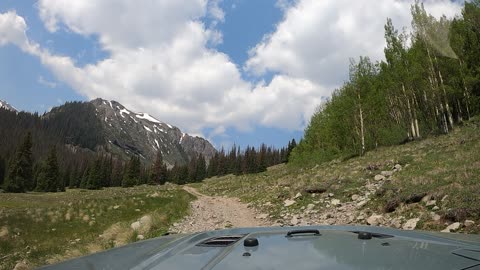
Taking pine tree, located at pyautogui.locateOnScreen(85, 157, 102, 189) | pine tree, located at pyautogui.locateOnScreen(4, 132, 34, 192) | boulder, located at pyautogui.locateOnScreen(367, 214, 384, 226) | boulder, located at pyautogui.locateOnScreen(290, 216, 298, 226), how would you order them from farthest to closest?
1. pine tree, located at pyautogui.locateOnScreen(85, 157, 102, 189)
2. pine tree, located at pyautogui.locateOnScreen(4, 132, 34, 192)
3. boulder, located at pyautogui.locateOnScreen(290, 216, 298, 226)
4. boulder, located at pyautogui.locateOnScreen(367, 214, 384, 226)

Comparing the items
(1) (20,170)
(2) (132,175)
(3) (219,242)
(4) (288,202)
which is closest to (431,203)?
(4) (288,202)

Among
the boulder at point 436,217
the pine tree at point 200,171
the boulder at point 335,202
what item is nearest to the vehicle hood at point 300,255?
the boulder at point 436,217

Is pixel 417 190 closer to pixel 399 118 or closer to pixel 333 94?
pixel 333 94

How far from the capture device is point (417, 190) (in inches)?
474

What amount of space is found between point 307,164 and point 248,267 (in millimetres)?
42542

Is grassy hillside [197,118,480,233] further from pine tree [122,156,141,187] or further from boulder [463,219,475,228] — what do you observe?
pine tree [122,156,141,187]

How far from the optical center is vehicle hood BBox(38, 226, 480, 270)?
1.92 metres

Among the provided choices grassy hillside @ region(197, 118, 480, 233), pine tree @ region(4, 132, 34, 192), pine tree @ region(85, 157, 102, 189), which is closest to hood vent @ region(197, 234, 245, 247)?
grassy hillside @ region(197, 118, 480, 233)

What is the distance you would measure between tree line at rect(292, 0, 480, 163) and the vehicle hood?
118 feet

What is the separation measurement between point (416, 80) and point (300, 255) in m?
40.0

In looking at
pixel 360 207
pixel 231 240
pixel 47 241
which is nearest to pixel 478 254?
pixel 231 240

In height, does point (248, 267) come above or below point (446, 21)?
below

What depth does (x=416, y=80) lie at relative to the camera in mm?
37750

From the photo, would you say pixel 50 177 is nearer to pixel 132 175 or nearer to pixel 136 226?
pixel 132 175
